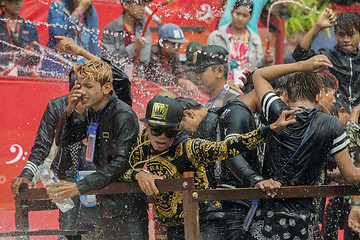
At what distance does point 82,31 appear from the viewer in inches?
350

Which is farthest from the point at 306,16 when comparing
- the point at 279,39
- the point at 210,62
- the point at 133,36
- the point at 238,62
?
the point at 210,62

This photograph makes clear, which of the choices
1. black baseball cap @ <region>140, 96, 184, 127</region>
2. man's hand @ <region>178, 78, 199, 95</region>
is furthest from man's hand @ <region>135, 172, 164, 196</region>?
man's hand @ <region>178, 78, 199, 95</region>

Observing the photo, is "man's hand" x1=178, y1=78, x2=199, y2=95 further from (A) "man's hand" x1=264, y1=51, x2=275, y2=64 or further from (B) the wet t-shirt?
(B) the wet t-shirt

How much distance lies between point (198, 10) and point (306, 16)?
4.39 metres

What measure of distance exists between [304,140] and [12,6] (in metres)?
6.00

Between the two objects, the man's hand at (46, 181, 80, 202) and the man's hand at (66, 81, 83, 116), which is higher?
the man's hand at (66, 81, 83, 116)

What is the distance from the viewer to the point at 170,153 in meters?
4.30

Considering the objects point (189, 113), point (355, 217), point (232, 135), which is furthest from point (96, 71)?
point (355, 217)

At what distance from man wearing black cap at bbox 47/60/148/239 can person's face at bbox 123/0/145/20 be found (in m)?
4.07

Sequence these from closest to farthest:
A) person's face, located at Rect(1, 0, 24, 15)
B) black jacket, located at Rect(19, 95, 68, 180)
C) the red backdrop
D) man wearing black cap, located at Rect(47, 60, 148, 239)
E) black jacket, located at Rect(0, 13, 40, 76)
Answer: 1. man wearing black cap, located at Rect(47, 60, 148, 239)
2. black jacket, located at Rect(19, 95, 68, 180)
3. the red backdrop
4. black jacket, located at Rect(0, 13, 40, 76)
5. person's face, located at Rect(1, 0, 24, 15)

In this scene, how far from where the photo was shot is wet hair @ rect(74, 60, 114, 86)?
4793 mm

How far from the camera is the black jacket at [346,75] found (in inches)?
275

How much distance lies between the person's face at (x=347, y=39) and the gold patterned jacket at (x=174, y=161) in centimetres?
340

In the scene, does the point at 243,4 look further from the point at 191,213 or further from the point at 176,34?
the point at 191,213
